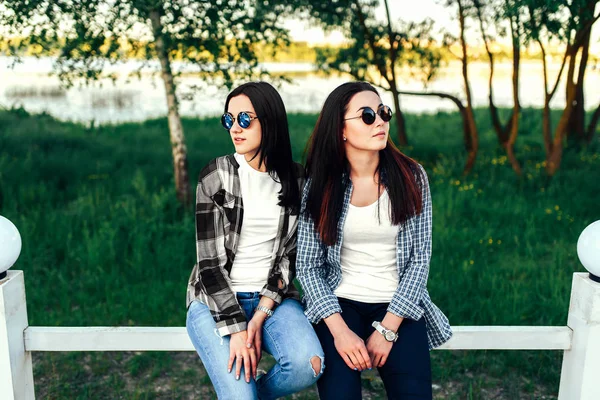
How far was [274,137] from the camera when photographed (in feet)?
7.26

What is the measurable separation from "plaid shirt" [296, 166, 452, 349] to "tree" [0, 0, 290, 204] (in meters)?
3.14

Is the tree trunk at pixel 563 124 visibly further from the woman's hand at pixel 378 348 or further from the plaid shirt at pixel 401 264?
the woman's hand at pixel 378 348

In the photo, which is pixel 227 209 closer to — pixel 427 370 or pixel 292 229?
pixel 292 229

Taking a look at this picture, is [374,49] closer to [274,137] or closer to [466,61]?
[466,61]

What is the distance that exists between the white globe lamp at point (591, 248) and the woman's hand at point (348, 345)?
0.83m

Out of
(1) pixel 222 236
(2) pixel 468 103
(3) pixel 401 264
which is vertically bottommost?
(3) pixel 401 264

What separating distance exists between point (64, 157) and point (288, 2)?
3.70 m

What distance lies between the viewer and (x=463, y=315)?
3783 millimetres

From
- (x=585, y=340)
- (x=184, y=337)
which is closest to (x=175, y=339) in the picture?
(x=184, y=337)

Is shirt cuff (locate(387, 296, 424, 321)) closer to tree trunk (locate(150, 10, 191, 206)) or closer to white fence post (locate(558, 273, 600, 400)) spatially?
white fence post (locate(558, 273, 600, 400))

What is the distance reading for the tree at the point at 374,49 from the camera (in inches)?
281

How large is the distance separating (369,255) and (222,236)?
0.56 m

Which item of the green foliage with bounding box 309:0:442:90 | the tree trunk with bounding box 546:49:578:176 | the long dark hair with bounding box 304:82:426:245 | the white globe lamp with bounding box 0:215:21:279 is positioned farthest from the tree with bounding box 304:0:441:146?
the white globe lamp with bounding box 0:215:21:279

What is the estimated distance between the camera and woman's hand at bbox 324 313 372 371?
203 centimetres
